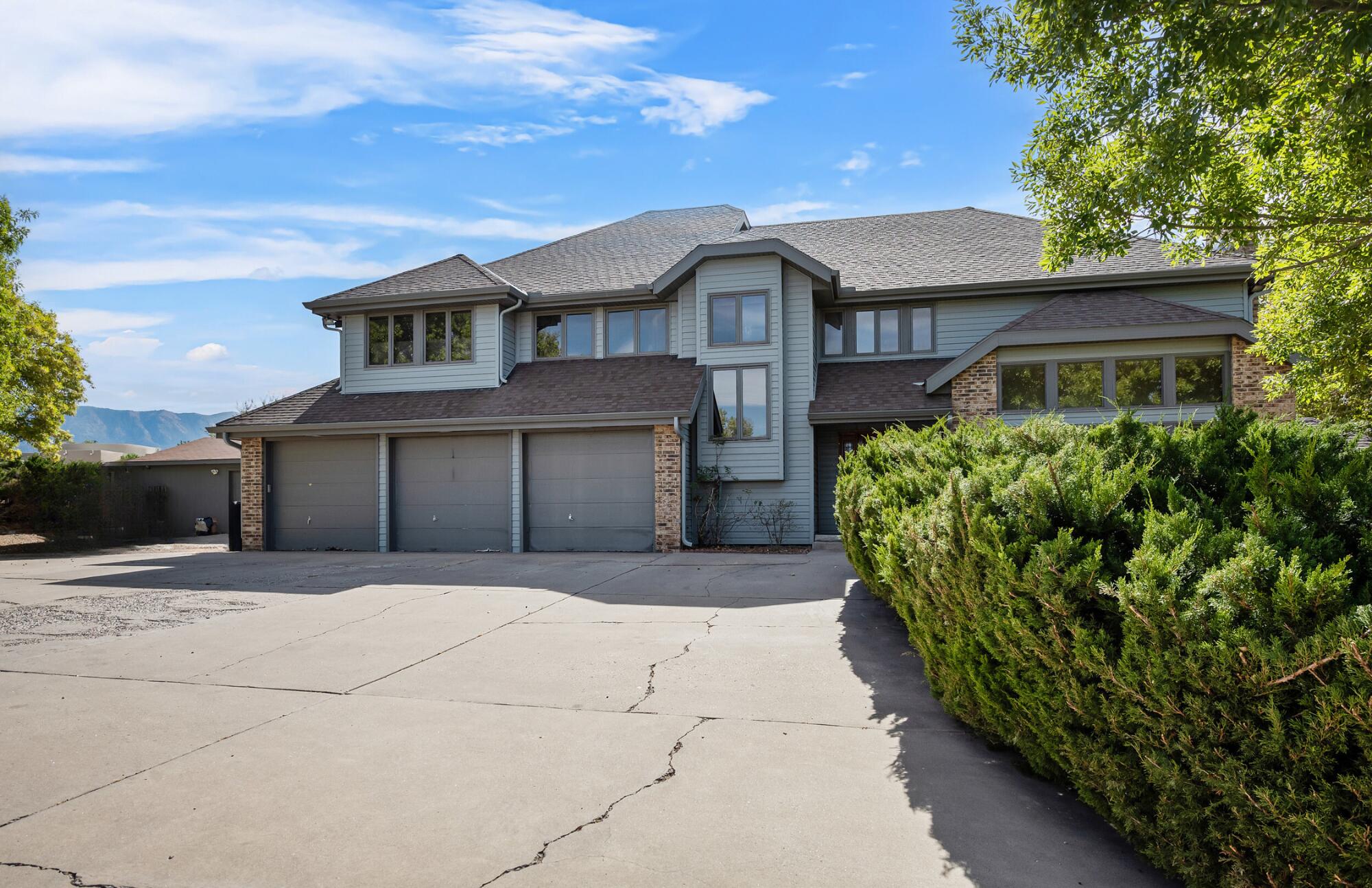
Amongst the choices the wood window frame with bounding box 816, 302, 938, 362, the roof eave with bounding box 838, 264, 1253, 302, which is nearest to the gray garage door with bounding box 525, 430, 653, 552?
the wood window frame with bounding box 816, 302, 938, 362

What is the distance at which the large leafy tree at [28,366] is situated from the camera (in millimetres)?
19281

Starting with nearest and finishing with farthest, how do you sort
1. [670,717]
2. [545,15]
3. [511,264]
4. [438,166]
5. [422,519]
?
1. [670,717]
2. [545,15]
3. [438,166]
4. [422,519]
5. [511,264]

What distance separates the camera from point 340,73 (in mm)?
10391

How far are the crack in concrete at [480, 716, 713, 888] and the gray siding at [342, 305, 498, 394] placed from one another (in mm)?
13590

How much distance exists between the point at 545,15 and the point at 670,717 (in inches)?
322

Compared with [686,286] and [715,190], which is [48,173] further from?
[715,190]

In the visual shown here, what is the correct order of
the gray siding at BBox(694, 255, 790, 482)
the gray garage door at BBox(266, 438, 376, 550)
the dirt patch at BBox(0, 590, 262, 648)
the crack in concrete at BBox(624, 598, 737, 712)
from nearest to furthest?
the crack in concrete at BBox(624, 598, 737, 712)
the dirt patch at BBox(0, 590, 262, 648)
the gray siding at BBox(694, 255, 790, 482)
the gray garage door at BBox(266, 438, 376, 550)

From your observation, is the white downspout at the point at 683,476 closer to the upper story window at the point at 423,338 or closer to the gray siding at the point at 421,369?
the gray siding at the point at 421,369

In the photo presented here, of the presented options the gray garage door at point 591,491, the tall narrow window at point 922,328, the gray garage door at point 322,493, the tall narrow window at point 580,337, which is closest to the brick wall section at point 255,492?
the gray garage door at point 322,493

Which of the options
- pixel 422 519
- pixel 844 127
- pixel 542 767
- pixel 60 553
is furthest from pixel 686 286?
pixel 60 553

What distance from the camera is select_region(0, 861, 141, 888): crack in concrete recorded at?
290 centimetres

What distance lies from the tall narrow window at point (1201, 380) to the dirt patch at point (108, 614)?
1518 cm

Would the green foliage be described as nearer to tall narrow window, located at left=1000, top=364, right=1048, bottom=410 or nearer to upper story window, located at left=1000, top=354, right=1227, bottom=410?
tall narrow window, located at left=1000, top=364, right=1048, bottom=410

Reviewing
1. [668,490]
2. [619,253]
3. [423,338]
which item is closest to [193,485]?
[423,338]
